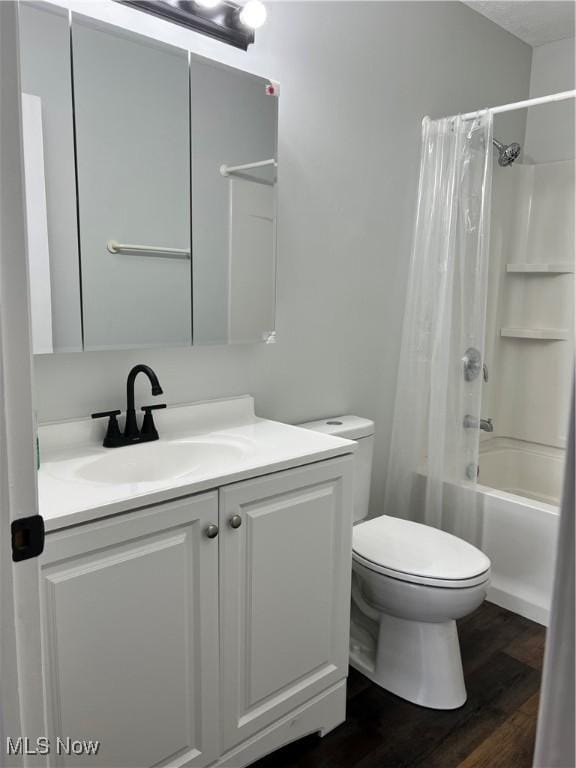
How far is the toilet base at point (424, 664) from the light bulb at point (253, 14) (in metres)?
1.92

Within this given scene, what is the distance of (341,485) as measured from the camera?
1707 millimetres

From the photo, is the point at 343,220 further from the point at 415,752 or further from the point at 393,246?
the point at 415,752

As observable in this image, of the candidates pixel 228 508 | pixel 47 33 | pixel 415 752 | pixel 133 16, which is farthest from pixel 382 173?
pixel 415 752

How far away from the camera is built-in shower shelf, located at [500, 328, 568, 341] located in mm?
3031

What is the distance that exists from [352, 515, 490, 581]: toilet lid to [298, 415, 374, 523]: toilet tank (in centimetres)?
10

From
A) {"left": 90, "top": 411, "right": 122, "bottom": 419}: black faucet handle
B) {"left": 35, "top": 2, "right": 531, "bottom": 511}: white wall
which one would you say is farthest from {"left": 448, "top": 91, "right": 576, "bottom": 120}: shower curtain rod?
{"left": 90, "top": 411, "right": 122, "bottom": 419}: black faucet handle

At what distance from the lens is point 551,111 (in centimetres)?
299

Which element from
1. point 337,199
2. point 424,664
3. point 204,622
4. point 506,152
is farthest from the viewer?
point 506,152

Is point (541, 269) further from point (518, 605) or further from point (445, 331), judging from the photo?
point (518, 605)

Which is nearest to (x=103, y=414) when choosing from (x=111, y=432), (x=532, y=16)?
(x=111, y=432)

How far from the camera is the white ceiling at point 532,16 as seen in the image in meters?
2.57

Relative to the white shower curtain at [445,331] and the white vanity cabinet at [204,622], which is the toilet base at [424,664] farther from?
the white shower curtain at [445,331]

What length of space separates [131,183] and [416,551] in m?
1.44

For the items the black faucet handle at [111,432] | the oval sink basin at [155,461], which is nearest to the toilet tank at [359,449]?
the oval sink basin at [155,461]
